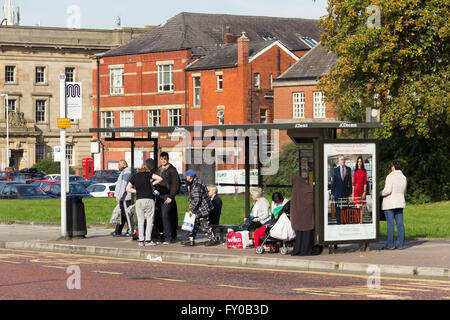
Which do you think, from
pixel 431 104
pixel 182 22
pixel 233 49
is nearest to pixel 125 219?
pixel 431 104

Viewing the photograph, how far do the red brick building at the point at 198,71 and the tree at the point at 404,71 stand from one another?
3088 cm

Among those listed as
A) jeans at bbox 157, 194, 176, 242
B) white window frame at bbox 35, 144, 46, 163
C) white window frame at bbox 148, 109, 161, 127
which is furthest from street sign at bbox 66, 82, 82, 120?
white window frame at bbox 35, 144, 46, 163

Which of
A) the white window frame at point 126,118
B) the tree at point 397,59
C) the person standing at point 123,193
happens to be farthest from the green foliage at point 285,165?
the white window frame at point 126,118

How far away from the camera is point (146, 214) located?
21516 millimetres

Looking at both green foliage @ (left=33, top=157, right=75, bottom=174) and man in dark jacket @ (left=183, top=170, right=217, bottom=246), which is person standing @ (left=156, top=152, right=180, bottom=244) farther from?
green foliage @ (left=33, top=157, right=75, bottom=174)

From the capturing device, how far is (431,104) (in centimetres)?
4038

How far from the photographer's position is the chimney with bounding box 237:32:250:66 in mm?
75250

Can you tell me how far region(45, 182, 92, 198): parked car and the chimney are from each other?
947 inches

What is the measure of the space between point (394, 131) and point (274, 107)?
87.8 ft

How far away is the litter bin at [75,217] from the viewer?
2330 cm

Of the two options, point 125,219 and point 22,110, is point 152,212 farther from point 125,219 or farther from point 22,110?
point 22,110

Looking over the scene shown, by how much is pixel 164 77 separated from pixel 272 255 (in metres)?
63.7

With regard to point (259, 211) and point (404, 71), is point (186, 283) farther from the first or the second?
point (404, 71)

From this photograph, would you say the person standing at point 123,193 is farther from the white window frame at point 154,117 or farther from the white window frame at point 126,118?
the white window frame at point 126,118
